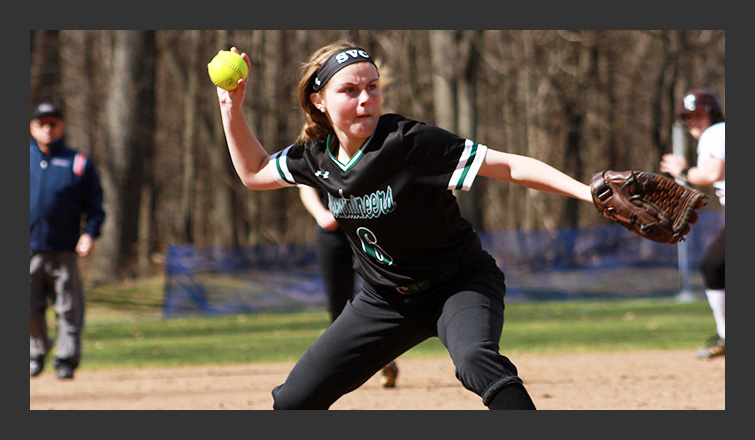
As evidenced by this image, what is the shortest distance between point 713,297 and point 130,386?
5.07 m

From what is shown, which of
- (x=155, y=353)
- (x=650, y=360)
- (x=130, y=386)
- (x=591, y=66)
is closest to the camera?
(x=130, y=386)

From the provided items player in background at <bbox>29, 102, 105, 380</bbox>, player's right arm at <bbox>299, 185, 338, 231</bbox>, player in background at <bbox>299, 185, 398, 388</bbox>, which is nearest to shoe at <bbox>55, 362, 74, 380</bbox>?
player in background at <bbox>29, 102, 105, 380</bbox>

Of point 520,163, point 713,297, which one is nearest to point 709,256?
point 713,297

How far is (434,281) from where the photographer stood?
12.8 feet

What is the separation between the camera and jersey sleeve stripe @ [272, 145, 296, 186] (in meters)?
4.13

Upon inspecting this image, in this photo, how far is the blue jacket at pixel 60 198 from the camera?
733 cm

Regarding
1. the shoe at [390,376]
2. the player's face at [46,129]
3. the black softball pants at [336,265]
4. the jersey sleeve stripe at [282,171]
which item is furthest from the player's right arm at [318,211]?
the player's face at [46,129]

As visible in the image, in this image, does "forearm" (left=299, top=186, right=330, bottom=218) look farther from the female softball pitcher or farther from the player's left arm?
the player's left arm

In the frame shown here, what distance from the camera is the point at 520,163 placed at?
3.58 m

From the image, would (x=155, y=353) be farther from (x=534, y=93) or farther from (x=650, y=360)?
(x=534, y=93)

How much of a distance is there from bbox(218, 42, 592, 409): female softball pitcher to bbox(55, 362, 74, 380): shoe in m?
3.98

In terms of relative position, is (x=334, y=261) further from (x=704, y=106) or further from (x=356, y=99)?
(x=704, y=106)

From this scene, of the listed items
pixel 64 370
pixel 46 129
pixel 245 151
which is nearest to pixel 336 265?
pixel 245 151

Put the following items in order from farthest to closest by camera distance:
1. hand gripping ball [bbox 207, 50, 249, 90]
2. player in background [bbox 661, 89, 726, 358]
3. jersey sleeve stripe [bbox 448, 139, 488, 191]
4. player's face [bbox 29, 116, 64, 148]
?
player's face [bbox 29, 116, 64, 148] → player in background [bbox 661, 89, 726, 358] → hand gripping ball [bbox 207, 50, 249, 90] → jersey sleeve stripe [bbox 448, 139, 488, 191]
